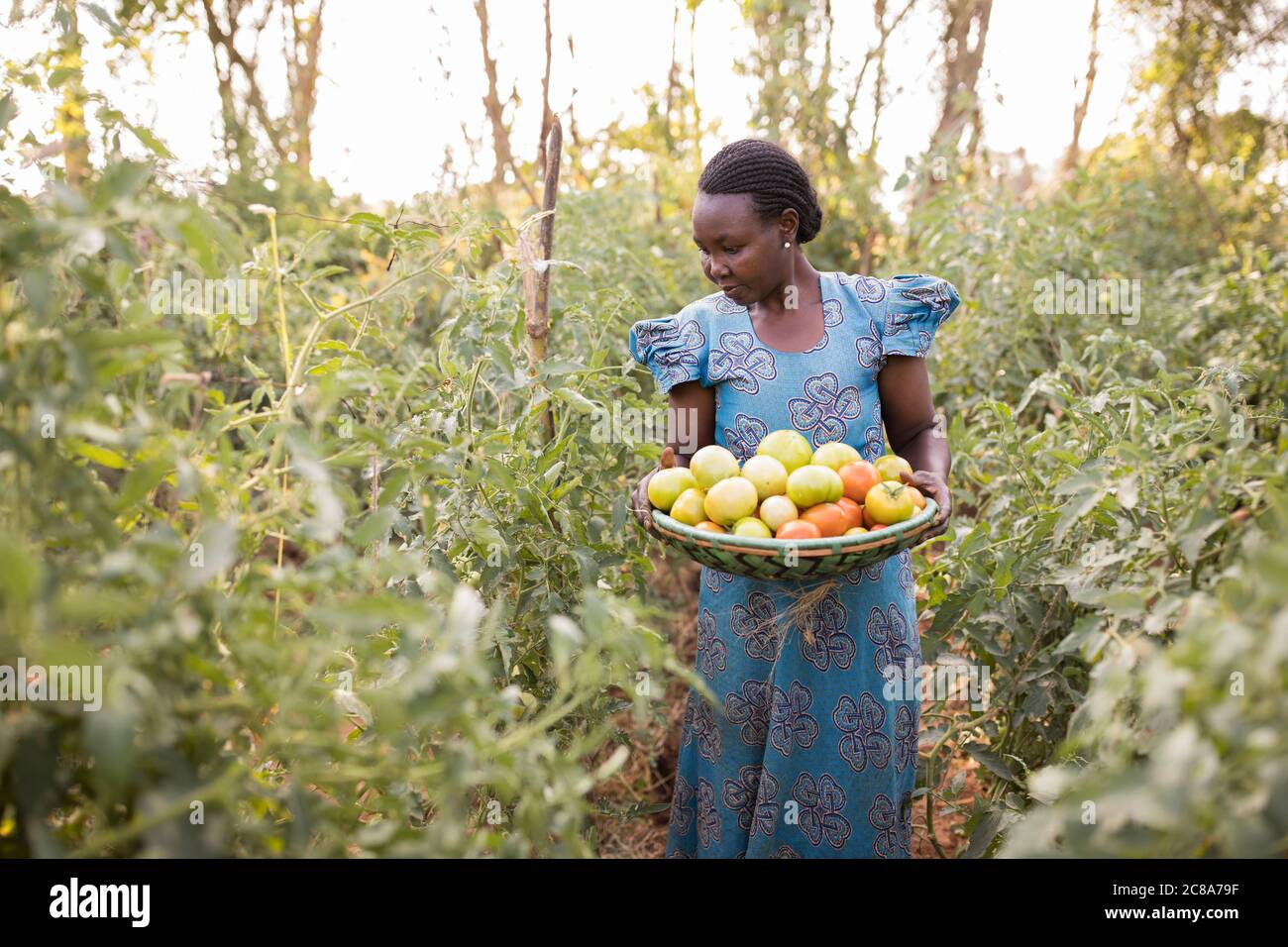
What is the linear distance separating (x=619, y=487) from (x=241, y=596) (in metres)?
1.40

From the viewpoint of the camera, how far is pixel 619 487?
229 cm

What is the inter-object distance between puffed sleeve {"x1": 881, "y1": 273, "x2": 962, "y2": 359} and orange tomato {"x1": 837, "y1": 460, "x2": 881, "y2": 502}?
311mm

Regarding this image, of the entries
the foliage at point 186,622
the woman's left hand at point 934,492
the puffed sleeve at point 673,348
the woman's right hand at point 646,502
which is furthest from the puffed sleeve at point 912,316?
the foliage at point 186,622

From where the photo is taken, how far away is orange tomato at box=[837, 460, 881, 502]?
1.52 meters

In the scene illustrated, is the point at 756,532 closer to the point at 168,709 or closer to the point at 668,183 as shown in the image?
the point at 168,709

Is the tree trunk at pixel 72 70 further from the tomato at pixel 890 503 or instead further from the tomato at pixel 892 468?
the tomato at pixel 890 503

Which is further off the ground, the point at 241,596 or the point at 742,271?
the point at 742,271

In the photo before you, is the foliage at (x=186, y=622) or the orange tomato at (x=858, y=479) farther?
the orange tomato at (x=858, y=479)

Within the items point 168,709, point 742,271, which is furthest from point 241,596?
point 742,271

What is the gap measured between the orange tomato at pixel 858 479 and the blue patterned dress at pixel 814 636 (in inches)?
8.1

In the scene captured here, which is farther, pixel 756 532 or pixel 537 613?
pixel 537 613

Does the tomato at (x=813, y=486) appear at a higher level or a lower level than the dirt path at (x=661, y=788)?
higher

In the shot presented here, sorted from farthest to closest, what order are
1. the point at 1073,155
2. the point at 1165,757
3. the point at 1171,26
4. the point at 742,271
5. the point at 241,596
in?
the point at 1073,155
the point at 1171,26
the point at 742,271
the point at 241,596
the point at 1165,757

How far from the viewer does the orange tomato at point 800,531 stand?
1.39 m
